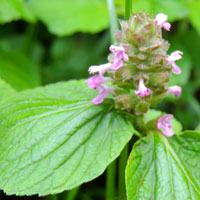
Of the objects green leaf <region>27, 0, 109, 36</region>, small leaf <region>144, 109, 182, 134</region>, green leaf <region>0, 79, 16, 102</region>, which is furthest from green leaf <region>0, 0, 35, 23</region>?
small leaf <region>144, 109, 182, 134</region>

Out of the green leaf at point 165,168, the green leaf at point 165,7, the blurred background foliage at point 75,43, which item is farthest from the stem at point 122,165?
the green leaf at point 165,7

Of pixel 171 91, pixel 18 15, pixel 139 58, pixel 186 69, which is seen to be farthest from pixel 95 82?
pixel 186 69

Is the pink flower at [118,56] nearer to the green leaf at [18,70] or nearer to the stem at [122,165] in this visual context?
the stem at [122,165]

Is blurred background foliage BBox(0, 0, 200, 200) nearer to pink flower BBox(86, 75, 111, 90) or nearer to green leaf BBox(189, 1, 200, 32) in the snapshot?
green leaf BBox(189, 1, 200, 32)

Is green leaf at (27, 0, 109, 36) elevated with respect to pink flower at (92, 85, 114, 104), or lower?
elevated

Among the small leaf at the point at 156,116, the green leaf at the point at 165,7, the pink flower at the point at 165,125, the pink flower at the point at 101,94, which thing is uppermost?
the green leaf at the point at 165,7

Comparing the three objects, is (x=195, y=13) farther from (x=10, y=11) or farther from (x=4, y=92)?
(x=4, y=92)

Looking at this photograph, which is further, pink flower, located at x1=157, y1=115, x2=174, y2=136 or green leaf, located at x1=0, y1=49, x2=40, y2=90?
green leaf, located at x1=0, y1=49, x2=40, y2=90

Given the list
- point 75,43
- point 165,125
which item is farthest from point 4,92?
point 75,43
